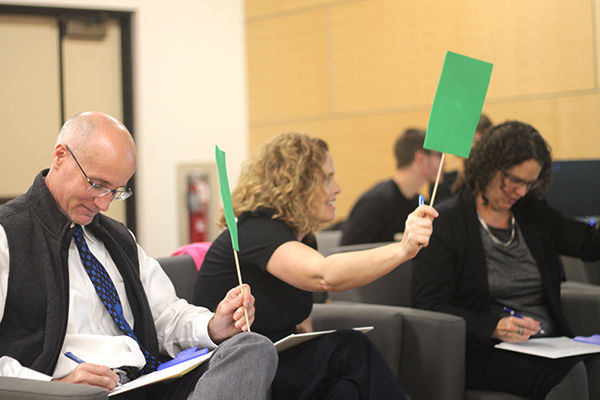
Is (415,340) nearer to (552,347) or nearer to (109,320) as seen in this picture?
(552,347)

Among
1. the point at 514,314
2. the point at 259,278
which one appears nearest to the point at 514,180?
the point at 514,314

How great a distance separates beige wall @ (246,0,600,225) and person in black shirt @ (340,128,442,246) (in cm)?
46

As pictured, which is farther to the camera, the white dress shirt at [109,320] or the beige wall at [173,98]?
the beige wall at [173,98]

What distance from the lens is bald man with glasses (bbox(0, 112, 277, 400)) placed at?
1539mm

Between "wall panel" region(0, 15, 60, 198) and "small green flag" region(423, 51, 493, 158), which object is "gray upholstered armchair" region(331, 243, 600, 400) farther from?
"wall panel" region(0, 15, 60, 198)

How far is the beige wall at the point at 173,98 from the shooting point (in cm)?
496

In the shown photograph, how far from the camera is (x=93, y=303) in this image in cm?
173

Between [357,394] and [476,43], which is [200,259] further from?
[476,43]

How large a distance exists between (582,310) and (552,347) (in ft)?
1.39

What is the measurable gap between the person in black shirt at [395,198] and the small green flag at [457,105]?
177 centimetres

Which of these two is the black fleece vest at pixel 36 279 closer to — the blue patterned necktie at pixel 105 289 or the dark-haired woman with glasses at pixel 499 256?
the blue patterned necktie at pixel 105 289

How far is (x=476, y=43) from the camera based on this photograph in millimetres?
4203

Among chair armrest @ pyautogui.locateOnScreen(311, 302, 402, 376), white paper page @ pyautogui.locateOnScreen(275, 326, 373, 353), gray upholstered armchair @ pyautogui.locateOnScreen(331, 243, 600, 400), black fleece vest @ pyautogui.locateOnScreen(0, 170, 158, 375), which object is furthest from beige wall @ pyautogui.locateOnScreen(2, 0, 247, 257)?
black fleece vest @ pyautogui.locateOnScreen(0, 170, 158, 375)

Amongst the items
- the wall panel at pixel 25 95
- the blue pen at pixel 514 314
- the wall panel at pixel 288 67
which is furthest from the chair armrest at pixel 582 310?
the wall panel at pixel 25 95
